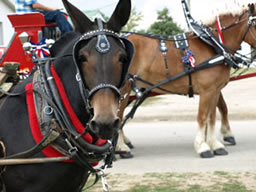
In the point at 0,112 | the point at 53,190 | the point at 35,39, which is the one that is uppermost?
the point at 35,39

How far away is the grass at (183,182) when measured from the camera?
4.56 m

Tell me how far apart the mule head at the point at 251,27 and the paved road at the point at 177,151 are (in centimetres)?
177

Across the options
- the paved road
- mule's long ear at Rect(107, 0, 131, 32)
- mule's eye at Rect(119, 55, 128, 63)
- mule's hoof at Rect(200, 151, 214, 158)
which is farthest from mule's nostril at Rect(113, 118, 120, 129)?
mule's hoof at Rect(200, 151, 214, 158)

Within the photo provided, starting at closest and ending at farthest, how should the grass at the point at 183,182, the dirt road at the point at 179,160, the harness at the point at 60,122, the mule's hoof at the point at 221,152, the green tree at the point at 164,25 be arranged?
the harness at the point at 60,122, the grass at the point at 183,182, the dirt road at the point at 179,160, the mule's hoof at the point at 221,152, the green tree at the point at 164,25

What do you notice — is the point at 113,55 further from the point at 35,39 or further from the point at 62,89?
the point at 35,39

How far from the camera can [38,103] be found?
2.55 metres

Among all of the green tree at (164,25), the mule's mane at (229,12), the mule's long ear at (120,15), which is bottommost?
the green tree at (164,25)

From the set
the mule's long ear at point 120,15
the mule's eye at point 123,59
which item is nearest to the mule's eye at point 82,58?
the mule's eye at point 123,59

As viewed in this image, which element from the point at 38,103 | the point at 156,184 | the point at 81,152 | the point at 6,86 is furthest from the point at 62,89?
the point at 156,184

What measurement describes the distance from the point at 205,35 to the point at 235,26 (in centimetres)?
53

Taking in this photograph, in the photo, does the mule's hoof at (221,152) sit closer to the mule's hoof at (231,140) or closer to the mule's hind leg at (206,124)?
the mule's hind leg at (206,124)

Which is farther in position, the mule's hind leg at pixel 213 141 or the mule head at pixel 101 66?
the mule's hind leg at pixel 213 141

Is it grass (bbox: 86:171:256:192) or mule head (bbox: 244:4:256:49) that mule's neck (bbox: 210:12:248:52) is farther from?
grass (bbox: 86:171:256:192)

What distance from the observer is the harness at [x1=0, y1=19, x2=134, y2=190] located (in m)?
2.42
